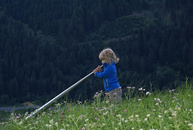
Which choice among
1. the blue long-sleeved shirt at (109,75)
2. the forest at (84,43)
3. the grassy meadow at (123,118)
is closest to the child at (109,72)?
the blue long-sleeved shirt at (109,75)

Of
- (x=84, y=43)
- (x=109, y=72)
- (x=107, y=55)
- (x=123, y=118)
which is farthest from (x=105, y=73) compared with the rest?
(x=84, y=43)

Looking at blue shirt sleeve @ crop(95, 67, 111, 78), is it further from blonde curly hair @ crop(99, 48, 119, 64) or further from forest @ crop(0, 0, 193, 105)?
forest @ crop(0, 0, 193, 105)

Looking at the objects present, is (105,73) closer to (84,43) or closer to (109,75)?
(109,75)

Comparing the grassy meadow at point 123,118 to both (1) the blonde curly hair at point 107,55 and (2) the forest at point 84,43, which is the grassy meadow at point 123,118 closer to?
(1) the blonde curly hair at point 107,55

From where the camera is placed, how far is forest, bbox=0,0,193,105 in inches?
3627

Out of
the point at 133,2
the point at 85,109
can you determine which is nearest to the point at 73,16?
the point at 133,2

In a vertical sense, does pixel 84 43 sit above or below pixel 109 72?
above

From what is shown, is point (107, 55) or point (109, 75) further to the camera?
point (109, 75)

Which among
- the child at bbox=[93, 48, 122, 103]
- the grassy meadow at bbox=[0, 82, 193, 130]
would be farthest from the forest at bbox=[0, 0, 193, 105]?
the grassy meadow at bbox=[0, 82, 193, 130]

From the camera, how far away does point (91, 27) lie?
134250mm

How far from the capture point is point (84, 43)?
397ft

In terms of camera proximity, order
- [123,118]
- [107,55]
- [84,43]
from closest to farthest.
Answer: [123,118] → [107,55] → [84,43]

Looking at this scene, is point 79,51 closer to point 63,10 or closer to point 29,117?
point 63,10

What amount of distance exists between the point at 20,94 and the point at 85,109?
9354 centimetres
